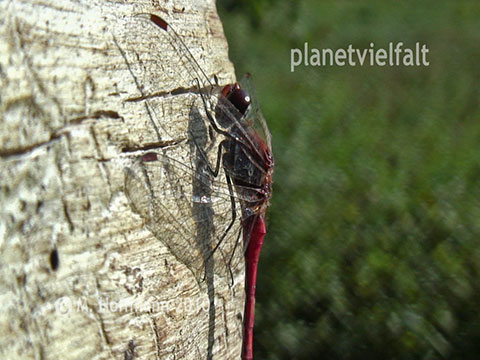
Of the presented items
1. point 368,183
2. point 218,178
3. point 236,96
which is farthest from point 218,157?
point 368,183

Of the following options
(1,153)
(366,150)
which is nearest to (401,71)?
(366,150)

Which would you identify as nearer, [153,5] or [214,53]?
[153,5]

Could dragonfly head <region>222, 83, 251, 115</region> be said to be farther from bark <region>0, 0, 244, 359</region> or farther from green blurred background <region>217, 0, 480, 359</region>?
green blurred background <region>217, 0, 480, 359</region>

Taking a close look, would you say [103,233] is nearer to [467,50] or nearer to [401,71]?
[401,71]

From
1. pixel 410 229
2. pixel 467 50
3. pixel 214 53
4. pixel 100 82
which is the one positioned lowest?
pixel 410 229

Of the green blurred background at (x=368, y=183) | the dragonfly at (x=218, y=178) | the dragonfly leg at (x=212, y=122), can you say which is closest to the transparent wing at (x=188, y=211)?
the dragonfly at (x=218, y=178)

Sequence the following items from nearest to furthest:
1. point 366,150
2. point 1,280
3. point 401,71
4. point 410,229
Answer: point 1,280
point 410,229
point 366,150
point 401,71
